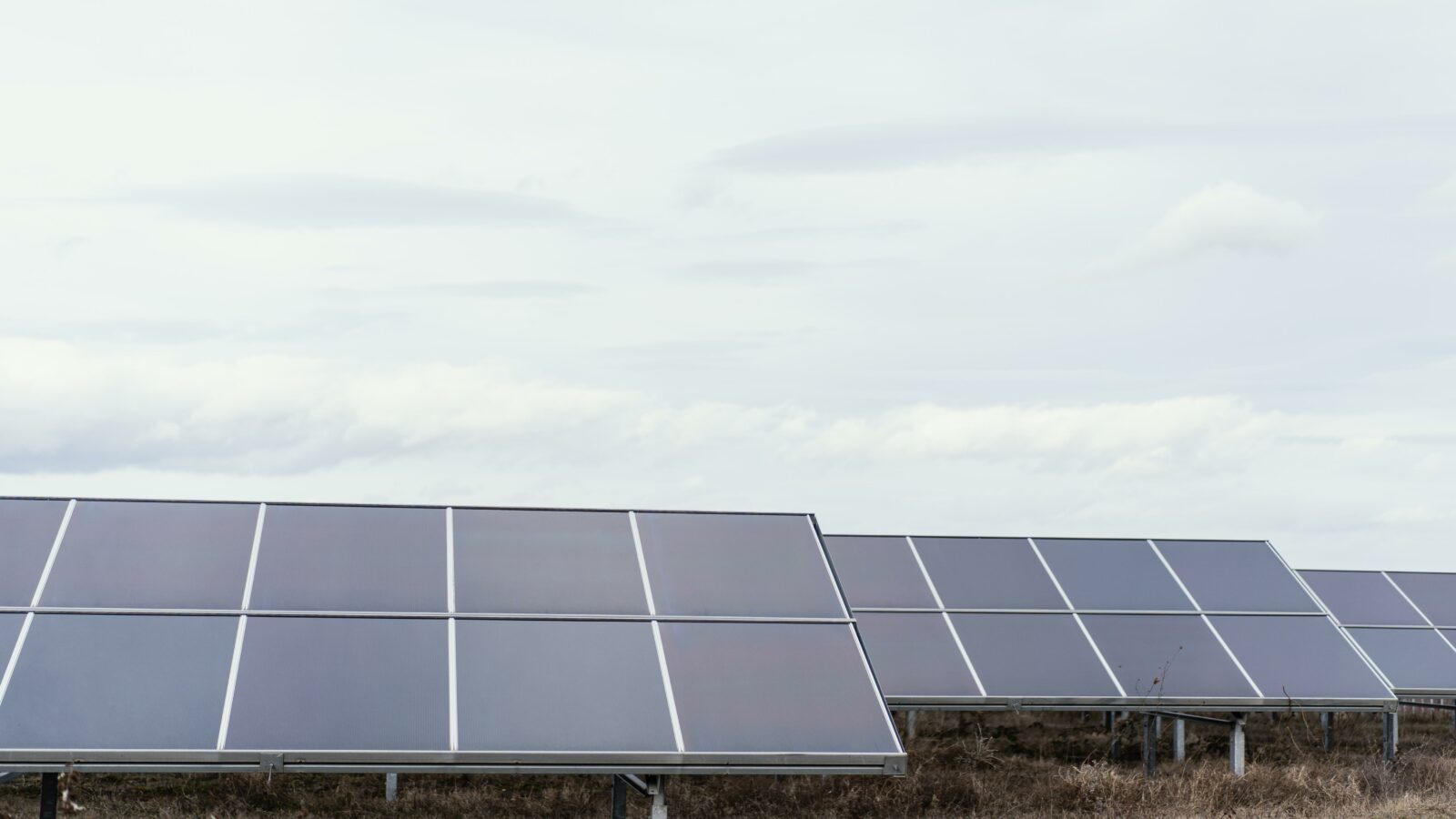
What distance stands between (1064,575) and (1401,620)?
371 inches

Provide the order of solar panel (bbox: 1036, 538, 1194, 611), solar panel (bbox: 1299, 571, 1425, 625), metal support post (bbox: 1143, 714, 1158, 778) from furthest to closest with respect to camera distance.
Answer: solar panel (bbox: 1299, 571, 1425, 625) → solar panel (bbox: 1036, 538, 1194, 611) → metal support post (bbox: 1143, 714, 1158, 778)

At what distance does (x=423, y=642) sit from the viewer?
12758 millimetres

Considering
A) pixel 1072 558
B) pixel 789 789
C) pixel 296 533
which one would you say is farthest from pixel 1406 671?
pixel 296 533

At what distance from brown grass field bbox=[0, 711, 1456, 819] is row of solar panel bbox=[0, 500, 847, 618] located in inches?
115

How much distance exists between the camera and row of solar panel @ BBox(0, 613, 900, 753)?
11680 mm

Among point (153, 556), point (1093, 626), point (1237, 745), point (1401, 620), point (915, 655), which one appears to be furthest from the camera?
point (1401, 620)

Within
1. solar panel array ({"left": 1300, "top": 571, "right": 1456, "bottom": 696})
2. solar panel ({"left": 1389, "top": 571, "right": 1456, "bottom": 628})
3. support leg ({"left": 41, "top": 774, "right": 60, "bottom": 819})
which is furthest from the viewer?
solar panel ({"left": 1389, "top": 571, "right": 1456, "bottom": 628})

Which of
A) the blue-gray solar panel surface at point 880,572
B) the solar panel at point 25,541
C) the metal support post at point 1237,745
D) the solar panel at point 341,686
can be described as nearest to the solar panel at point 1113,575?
the blue-gray solar panel surface at point 880,572

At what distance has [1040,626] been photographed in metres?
19.0

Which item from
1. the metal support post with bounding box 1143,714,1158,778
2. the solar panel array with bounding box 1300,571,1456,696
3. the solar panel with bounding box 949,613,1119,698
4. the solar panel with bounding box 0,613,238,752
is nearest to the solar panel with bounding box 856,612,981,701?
the solar panel with bounding box 949,613,1119,698

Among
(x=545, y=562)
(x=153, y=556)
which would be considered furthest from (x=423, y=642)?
(x=153, y=556)

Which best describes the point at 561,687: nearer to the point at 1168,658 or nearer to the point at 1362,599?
the point at 1168,658

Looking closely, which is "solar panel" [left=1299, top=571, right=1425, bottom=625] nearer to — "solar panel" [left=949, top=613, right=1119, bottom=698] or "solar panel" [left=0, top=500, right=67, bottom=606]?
"solar panel" [left=949, top=613, right=1119, bottom=698]

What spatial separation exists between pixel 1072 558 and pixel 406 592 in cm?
1105
